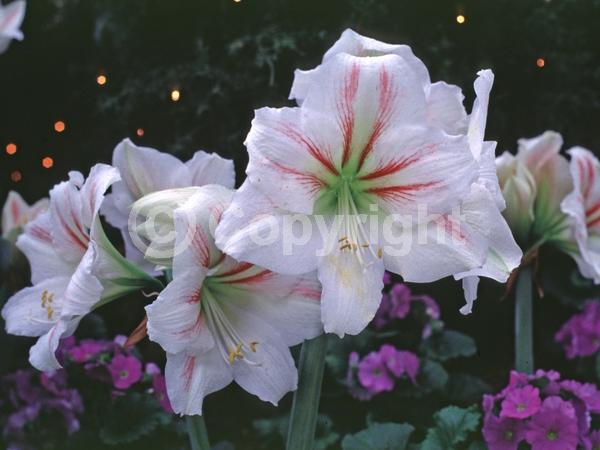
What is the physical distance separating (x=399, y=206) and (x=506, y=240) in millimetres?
104

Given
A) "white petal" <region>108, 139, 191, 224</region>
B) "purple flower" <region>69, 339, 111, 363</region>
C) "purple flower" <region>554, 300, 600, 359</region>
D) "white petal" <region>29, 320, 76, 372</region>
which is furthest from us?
"purple flower" <region>554, 300, 600, 359</region>

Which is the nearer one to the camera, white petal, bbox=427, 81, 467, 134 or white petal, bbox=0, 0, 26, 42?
white petal, bbox=427, 81, 467, 134

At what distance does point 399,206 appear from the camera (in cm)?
70

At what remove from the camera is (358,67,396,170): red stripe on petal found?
663mm

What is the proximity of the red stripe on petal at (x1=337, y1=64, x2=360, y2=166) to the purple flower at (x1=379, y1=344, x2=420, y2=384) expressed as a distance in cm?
75

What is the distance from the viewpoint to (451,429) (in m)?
1.02

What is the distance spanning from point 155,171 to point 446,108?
1.03 ft

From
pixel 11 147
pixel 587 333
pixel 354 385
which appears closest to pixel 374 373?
pixel 354 385

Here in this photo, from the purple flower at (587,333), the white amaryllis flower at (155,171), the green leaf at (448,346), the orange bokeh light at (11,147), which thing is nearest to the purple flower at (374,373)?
the green leaf at (448,346)

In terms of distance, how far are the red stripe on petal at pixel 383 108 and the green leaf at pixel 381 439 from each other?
1.47 ft

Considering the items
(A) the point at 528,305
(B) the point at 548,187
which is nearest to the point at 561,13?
(B) the point at 548,187

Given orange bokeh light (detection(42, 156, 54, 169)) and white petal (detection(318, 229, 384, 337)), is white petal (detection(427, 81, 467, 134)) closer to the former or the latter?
white petal (detection(318, 229, 384, 337))

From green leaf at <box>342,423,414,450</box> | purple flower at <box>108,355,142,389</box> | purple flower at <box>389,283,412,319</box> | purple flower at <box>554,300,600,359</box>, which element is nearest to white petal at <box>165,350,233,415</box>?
green leaf at <box>342,423,414,450</box>

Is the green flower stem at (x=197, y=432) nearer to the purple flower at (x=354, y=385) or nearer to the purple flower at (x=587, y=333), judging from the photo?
the purple flower at (x=354, y=385)
